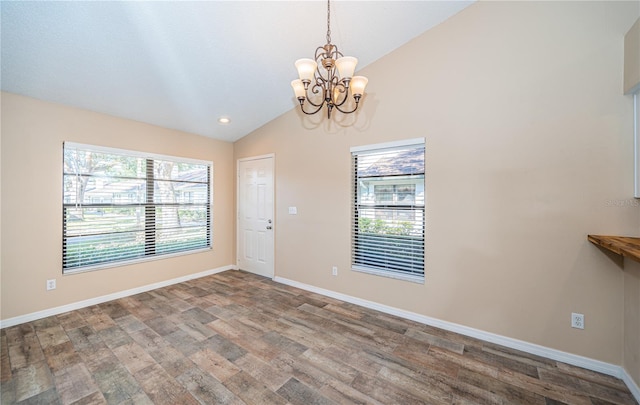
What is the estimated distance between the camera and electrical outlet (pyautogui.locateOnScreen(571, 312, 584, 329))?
6.97 ft

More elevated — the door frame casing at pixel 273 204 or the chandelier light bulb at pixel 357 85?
the chandelier light bulb at pixel 357 85

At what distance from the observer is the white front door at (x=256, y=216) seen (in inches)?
173

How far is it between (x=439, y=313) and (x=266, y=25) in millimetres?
3491

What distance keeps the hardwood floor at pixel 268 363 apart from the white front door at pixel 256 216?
1419mm

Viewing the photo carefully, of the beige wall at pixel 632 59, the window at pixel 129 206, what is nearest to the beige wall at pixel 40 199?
the window at pixel 129 206

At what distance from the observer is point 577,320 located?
214cm

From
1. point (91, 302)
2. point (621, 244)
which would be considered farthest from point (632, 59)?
point (91, 302)

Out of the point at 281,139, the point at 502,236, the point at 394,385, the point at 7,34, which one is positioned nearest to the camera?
the point at 394,385

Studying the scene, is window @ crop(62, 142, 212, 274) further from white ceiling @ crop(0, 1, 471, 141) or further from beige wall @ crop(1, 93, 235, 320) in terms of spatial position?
white ceiling @ crop(0, 1, 471, 141)

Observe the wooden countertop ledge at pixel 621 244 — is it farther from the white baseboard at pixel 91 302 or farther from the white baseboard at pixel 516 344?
the white baseboard at pixel 91 302

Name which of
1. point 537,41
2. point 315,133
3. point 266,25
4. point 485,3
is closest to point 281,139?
point 315,133

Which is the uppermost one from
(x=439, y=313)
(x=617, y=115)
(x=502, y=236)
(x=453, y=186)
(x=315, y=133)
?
(x=315, y=133)

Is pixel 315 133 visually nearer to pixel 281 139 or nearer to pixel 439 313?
pixel 281 139

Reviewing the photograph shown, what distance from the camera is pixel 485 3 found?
250cm
